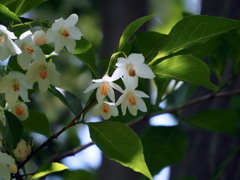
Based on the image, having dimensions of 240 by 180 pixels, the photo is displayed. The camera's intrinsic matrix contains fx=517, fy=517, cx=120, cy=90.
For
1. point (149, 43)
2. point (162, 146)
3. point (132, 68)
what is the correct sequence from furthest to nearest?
point (162, 146)
point (149, 43)
point (132, 68)

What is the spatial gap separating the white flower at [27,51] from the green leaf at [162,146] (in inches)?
24.0

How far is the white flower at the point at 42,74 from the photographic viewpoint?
3.37ft

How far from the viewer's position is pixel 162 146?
5.21 feet

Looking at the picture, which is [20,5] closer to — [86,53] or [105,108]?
[86,53]

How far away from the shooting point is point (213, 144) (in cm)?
211

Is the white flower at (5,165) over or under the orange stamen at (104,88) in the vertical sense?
under

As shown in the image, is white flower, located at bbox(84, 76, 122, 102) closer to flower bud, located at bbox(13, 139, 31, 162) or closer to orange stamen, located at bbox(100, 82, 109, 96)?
orange stamen, located at bbox(100, 82, 109, 96)

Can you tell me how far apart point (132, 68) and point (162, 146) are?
67 centimetres

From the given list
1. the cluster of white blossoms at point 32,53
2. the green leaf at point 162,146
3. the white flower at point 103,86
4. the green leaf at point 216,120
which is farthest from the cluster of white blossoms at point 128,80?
the green leaf at point 216,120

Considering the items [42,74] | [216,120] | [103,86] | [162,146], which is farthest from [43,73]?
[216,120]

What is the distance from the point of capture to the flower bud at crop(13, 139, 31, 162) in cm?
112

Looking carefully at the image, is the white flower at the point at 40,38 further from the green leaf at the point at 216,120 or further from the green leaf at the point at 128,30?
the green leaf at the point at 216,120

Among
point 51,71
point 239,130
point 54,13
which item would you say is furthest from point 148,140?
point 54,13

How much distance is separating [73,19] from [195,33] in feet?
0.84
